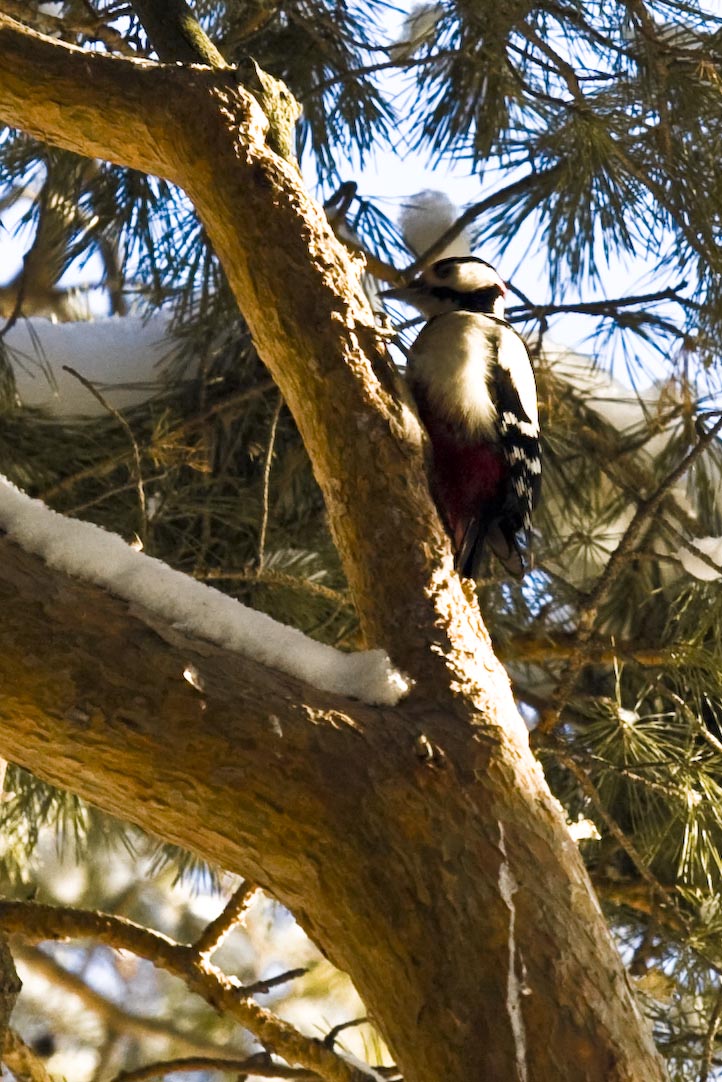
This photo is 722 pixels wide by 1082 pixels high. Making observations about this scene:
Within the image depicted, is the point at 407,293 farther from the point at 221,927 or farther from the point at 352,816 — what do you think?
the point at 352,816

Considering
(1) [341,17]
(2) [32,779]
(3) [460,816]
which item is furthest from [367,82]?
(3) [460,816]

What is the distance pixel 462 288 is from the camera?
1.79 metres

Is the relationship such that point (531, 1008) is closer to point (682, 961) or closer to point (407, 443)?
point (407, 443)

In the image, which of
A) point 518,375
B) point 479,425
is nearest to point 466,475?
point 479,425

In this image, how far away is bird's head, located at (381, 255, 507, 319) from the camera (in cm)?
179

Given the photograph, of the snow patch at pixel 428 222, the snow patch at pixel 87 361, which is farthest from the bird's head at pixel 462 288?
the snow patch at pixel 87 361

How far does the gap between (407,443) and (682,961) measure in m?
0.85

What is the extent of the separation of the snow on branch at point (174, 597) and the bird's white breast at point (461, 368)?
54 cm

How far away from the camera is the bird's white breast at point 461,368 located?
1543 mm

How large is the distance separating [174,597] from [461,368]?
63cm

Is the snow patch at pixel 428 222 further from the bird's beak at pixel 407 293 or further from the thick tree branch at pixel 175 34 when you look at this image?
the thick tree branch at pixel 175 34

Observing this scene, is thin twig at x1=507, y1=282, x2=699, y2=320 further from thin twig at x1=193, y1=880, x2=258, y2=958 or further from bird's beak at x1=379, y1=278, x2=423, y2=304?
thin twig at x1=193, y1=880, x2=258, y2=958

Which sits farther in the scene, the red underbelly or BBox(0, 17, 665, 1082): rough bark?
the red underbelly

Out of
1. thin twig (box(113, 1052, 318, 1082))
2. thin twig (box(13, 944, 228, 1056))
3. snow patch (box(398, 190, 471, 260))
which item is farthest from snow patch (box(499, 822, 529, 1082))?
thin twig (box(13, 944, 228, 1056))
